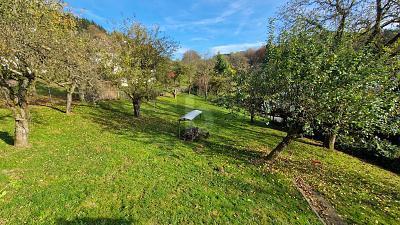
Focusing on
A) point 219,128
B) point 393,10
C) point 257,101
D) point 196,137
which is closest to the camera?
point 257,101

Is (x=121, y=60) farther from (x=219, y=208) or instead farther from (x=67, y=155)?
(x=219, y=208)

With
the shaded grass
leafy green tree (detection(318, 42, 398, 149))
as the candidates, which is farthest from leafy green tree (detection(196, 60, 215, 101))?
leafy green tree (detection(318, 42, 398, 149))

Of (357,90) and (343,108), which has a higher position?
(357,90)

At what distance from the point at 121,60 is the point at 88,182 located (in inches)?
474

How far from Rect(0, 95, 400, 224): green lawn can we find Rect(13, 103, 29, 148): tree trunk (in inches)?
14.0

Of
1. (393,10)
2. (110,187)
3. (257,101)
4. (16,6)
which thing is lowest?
(110,187)

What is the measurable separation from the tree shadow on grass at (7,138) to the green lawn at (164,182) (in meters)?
0.04

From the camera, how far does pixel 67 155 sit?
10164 millimetres

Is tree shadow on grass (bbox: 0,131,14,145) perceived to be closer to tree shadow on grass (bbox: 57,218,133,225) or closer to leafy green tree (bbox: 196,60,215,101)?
tree shadow on grass (bbox: 57,218,133,225)

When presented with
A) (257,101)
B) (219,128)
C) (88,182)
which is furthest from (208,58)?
(88,182)

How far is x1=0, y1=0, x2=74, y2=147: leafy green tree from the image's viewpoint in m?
8.59

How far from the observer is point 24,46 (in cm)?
883

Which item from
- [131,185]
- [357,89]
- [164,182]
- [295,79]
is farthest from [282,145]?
[131,185]

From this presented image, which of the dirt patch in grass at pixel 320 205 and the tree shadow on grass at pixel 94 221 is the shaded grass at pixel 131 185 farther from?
the dirt patch in grass at pixel 320 205
